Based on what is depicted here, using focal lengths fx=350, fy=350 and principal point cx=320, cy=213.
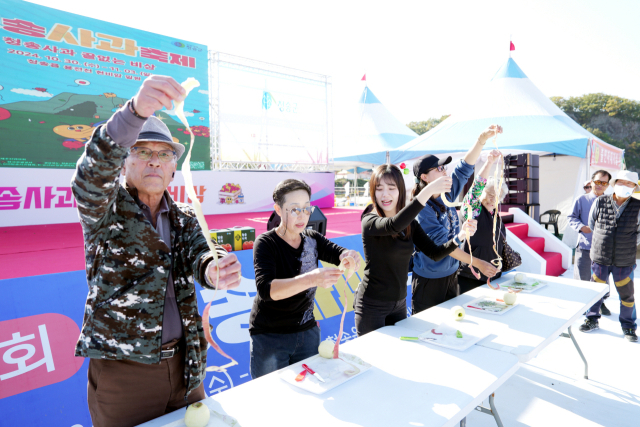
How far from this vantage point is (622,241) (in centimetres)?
355

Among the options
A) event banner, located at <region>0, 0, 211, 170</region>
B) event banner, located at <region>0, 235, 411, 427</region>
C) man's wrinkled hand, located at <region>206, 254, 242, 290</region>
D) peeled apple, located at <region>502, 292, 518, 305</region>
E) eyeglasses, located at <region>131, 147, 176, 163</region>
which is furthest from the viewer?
event banner, located at <region>0, 0, 211, 170</region>

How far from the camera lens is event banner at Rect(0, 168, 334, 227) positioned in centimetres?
527

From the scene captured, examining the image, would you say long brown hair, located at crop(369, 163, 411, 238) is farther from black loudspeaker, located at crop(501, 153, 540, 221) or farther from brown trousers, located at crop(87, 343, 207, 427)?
black loudspeaker, located at crop(501, 153, 540, 221)

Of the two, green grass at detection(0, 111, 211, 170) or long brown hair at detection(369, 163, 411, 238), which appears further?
green grass at detection(0, 111, 211, 170)

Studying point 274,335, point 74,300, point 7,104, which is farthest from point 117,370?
point 7,104

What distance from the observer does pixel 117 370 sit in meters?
1.13

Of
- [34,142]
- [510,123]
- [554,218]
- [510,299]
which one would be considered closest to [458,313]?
[510,299]

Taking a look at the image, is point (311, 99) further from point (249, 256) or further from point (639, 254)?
point (639, 254)

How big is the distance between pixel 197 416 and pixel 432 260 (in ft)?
5.67

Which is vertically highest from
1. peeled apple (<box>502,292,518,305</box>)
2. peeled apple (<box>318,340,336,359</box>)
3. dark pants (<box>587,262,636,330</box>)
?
peeled apple (<box>318,340,336,359</box>)

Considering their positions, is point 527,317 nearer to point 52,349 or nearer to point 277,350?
point 277,350

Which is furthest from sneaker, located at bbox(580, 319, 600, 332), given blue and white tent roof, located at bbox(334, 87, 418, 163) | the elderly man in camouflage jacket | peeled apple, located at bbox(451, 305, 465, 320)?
blue and white tent roof, located at bbox(334, 87, 418, 163)

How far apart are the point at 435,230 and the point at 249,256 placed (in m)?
1.88

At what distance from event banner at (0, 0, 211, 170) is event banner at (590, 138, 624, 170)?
31.2 feet
